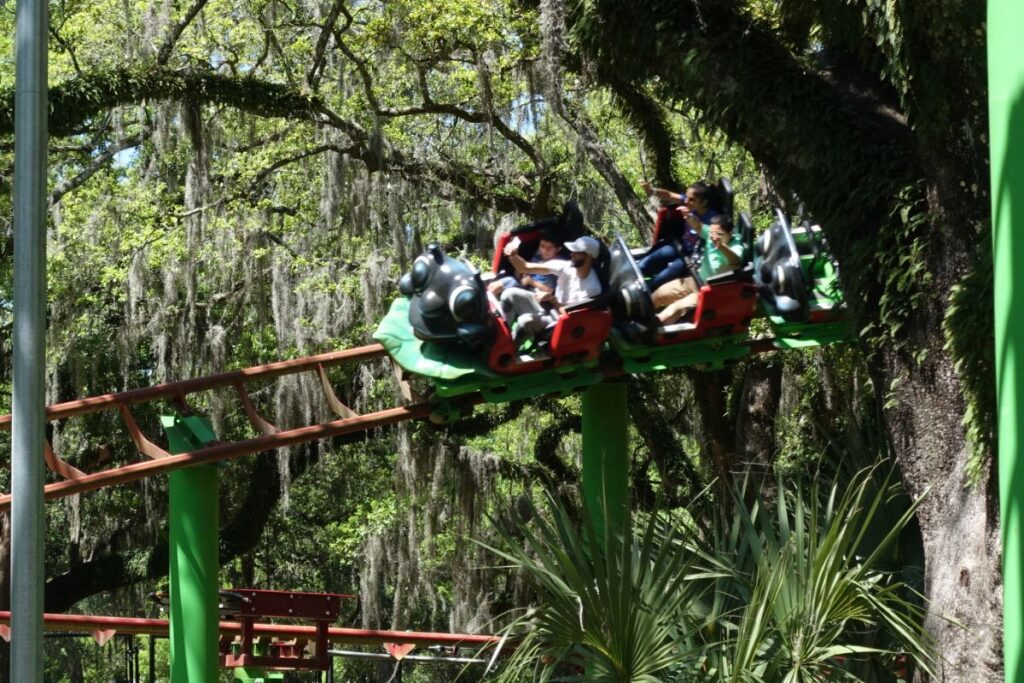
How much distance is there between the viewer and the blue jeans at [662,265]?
30.5ft

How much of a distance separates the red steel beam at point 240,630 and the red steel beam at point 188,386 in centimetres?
210

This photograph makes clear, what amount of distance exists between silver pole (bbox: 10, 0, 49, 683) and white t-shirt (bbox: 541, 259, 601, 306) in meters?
4.37

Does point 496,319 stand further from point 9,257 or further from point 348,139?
point 9,257

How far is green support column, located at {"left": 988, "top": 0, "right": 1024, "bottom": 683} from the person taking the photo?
126 inches

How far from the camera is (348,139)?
1288 cm

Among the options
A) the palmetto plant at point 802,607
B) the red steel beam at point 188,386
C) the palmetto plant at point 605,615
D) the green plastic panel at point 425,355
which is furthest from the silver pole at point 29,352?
the green plastic panel at point 425,355

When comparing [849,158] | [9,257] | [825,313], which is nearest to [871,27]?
[849,158]

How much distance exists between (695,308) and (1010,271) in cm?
595

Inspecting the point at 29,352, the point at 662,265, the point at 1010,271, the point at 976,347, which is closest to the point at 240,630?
the point at 662,265

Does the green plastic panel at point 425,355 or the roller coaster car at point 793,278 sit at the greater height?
the roller coaster car at point 793,278

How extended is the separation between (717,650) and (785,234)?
13.8 ft

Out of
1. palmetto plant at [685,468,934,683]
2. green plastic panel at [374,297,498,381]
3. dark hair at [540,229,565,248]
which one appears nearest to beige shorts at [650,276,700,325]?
dark hair at [540,229,565,248]

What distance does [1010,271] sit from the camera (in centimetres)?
324

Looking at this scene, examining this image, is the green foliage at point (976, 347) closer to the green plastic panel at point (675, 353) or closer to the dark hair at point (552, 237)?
the green plastic panel at point (675, 353)
